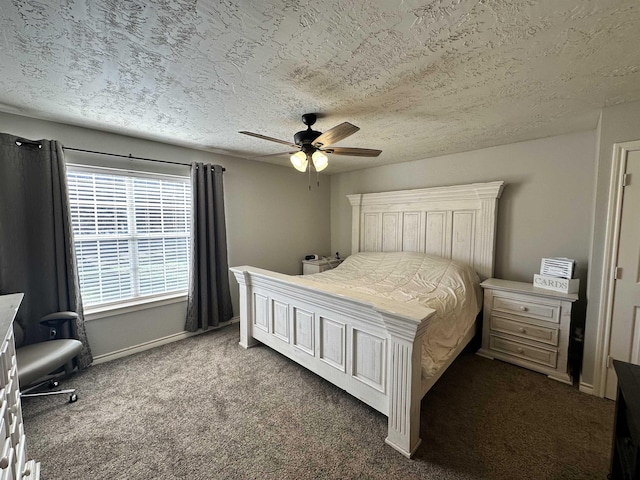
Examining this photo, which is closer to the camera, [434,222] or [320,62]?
[320,62]

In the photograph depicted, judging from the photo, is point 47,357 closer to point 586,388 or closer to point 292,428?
point 292,428

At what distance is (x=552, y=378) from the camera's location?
2.29 m

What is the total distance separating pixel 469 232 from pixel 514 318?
1051 millimetres

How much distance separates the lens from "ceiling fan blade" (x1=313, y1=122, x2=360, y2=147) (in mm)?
1689

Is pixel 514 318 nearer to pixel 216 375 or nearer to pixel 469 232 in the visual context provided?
pixel 469 232

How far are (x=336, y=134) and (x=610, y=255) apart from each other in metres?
2.26

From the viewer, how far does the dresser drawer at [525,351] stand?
232 centimetres

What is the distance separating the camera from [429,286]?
2.67 m

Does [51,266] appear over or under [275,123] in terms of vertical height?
under

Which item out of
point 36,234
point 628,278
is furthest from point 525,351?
point 36,234

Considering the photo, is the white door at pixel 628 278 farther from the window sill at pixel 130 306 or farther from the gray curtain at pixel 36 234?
the gray curtain at pixel 36 234

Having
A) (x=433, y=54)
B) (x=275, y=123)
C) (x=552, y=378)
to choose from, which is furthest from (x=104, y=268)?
(x=552, y=378)

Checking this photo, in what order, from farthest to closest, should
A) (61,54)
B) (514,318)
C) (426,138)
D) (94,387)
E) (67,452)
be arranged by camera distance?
(426,138), (514,318), (94,387), (67,452), (61,54)

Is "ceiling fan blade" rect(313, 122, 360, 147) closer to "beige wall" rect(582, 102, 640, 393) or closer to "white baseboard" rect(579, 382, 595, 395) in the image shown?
"beige wall" rect(582, 102, 640, 393)
